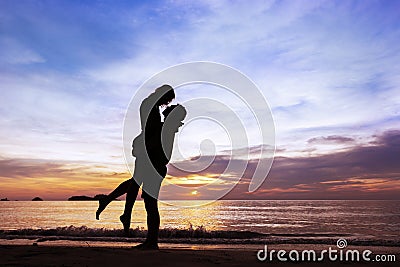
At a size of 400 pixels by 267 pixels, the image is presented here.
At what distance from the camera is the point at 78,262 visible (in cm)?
720

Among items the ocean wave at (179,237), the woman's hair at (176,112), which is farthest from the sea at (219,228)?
the woman's hair at (176,112)

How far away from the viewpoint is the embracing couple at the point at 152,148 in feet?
30.3

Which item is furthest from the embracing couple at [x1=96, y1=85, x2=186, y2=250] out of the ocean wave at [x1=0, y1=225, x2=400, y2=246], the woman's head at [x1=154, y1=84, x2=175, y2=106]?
the ocean wave at [x1=0, y1=225, x2=400, y2=246]

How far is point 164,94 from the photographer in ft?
30.7

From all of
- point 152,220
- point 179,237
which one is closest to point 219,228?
point 179,237

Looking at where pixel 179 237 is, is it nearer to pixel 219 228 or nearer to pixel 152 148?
pixel 152 148

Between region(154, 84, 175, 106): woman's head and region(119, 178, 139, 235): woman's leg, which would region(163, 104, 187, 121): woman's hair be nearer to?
region(154, 84, 175, 106): woman's head

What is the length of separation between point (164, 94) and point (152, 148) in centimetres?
138

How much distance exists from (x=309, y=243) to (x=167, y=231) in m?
6.67

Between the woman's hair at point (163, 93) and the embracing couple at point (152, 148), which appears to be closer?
the embracing couple at point (152, 148)

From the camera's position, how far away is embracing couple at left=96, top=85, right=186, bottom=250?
924 centimetres

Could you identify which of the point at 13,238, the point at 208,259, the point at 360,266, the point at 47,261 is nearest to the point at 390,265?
the point at 360,266

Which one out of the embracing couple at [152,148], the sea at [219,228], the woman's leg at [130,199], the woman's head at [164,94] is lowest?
the sea at [219,228]

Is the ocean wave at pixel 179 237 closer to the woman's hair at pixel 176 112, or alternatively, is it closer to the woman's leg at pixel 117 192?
the woman's leg at pixel 117 192
